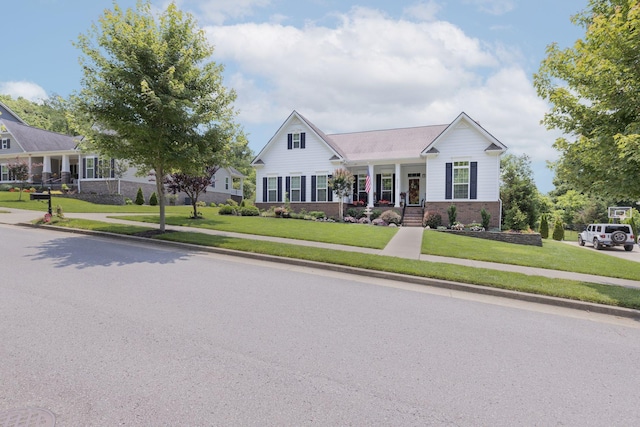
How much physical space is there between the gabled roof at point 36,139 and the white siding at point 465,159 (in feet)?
107

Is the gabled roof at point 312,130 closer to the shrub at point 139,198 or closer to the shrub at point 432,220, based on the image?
the shrub at point 432,220

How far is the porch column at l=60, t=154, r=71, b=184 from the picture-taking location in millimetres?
32688

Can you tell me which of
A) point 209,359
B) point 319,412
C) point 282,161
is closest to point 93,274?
point 209,359

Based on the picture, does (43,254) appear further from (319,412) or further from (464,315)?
(464,315)

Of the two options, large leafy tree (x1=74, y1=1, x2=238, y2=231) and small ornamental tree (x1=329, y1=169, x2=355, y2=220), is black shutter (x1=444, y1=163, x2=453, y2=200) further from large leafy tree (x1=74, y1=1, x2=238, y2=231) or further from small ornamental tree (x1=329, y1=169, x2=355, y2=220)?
large leafy tree (x1=74, y1=1, x2=238, y2=231)

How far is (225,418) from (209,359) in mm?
1032

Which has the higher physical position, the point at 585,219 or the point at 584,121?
the point at 584,121

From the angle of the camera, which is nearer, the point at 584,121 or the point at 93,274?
the point at 93,274

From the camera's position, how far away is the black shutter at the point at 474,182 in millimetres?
22578

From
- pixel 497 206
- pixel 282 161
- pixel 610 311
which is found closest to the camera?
pixel 610 311

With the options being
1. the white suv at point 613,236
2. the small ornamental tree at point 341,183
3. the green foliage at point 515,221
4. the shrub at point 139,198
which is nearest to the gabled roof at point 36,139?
the shrub at point 139,198

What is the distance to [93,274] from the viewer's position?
707 centimetres

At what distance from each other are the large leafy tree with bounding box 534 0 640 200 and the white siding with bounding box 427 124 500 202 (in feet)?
44.3

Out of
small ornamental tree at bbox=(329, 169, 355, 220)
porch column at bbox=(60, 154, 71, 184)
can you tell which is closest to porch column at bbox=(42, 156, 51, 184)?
porch column at bbox=(60, 154, 71, 184)
